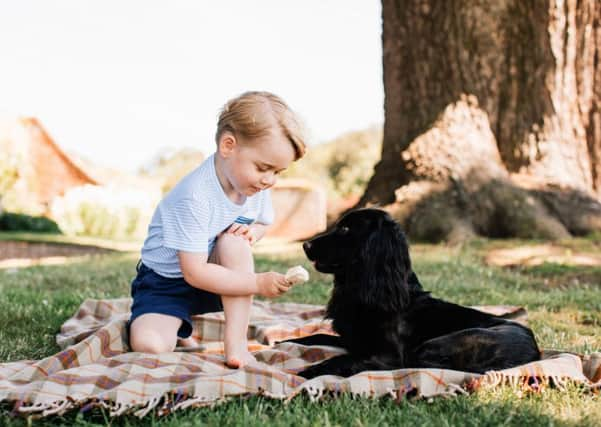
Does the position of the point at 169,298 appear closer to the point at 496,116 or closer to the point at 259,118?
the point at 259,118

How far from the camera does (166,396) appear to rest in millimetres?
2342

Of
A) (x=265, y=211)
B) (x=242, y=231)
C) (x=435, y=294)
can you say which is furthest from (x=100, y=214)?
(x=242, y=231)

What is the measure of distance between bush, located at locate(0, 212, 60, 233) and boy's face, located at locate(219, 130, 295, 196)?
47.3ft

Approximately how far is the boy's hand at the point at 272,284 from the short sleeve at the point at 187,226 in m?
0.31

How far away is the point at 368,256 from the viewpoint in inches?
120

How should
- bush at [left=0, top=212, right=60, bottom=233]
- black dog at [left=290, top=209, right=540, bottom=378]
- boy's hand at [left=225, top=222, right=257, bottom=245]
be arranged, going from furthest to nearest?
bush at [left=0, top=212, right=60, bottom=233] → boy's hand at [left=225, top=222, right=257, bottom=245] → black dog at [left=290, top=209, right=540, bottom=378]

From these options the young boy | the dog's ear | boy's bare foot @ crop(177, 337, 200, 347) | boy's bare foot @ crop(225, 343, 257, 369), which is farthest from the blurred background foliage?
boy's bare foot @ crop(225, 343, 257, 369)

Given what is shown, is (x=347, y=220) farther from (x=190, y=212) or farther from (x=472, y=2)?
(x=472, y=2)

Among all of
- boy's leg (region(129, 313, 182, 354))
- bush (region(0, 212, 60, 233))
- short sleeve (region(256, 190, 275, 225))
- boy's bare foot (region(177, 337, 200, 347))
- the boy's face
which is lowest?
bush (region(0, 212, 60, 233))

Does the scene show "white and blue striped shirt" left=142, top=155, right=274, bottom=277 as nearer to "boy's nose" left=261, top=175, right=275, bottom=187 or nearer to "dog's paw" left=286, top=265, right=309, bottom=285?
"boy's nose" left=261, top=175, right=275, bottom=187

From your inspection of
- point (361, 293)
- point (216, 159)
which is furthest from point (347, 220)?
point (216, 159)

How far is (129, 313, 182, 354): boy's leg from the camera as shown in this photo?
3133 mm

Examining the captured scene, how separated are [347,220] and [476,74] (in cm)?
536

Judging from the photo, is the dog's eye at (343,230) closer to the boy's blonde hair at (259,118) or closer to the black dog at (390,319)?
the black dog at (390,319)
